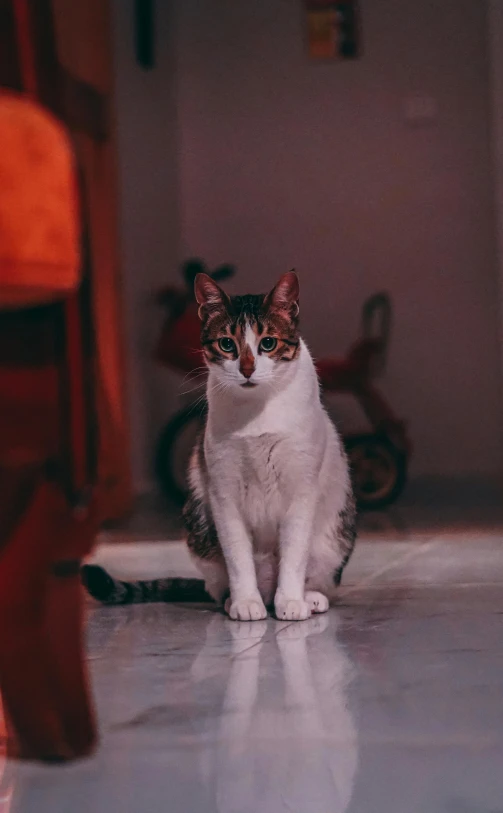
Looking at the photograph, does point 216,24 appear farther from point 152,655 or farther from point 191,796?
point 191,796

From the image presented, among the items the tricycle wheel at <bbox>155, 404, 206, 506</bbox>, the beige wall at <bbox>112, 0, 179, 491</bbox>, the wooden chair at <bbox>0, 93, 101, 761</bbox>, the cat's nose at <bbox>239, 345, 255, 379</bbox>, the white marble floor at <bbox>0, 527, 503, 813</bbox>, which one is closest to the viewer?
the wooden chair at <bbox>0, 93, 101, 761</bbox>

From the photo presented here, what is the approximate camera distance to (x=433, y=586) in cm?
183

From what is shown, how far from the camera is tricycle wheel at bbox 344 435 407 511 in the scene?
305cm

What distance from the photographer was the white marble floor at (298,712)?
0.86 metres

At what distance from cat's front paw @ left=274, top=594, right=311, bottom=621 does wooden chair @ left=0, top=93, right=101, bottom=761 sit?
0.71m

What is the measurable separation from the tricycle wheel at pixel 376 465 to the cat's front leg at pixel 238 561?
149cm

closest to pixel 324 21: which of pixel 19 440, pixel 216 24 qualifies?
pixel 216 24

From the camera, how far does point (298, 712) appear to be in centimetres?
109

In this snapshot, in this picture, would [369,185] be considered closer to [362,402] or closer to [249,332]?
[362,402]

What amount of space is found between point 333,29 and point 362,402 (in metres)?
1.53

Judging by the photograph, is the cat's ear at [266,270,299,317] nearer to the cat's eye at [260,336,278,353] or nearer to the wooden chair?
the cat's eye at [260,336,278,353]

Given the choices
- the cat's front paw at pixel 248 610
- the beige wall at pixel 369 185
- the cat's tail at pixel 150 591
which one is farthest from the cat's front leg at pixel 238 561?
the beige wall at pixel 369 185

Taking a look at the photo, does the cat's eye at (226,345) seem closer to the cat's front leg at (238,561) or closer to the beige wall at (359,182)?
the cat's front leg at (238,561)

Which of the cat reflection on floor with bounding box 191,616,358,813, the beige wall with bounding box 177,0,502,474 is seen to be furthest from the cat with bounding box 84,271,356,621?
the beige wall with bounding box 177,0,502,474
